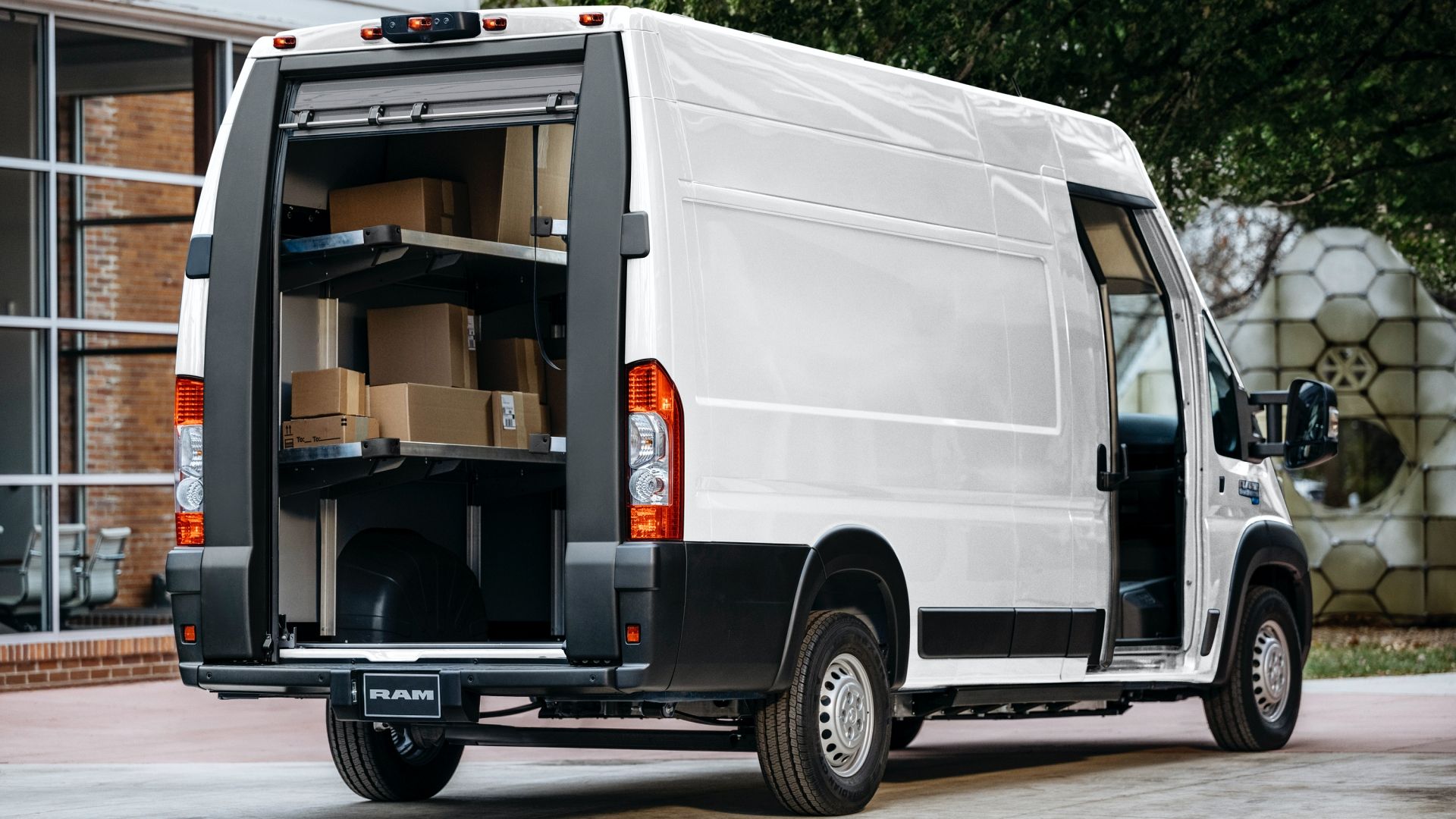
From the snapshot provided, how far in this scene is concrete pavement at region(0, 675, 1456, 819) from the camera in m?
8.23

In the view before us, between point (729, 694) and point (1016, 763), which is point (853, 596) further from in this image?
point (1016, 763)

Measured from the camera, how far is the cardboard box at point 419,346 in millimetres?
7969

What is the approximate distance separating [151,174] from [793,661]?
9.26 metres

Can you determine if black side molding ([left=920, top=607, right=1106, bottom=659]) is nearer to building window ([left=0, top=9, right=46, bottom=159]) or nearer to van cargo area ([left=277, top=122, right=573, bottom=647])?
van cargo area ([left=277, top=122, right=573, bottom=647])

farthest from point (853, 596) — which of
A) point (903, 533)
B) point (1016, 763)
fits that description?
point (1016, 763)

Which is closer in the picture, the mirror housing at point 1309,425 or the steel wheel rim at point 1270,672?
the mirror housing at point 1309,425

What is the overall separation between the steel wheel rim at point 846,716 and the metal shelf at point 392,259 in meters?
1.85

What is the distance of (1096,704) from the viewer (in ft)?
35.0

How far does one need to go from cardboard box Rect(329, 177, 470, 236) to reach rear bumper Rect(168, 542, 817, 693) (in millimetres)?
1351

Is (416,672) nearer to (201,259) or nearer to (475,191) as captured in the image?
(201,259)

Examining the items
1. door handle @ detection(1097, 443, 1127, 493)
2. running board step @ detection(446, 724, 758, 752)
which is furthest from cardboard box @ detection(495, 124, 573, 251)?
door handle @ detection(1097, 443, 1127, 493)

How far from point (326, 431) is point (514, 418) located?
2.36ft

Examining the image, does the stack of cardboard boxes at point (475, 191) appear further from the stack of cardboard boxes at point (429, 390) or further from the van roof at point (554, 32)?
the van roof at point (554, 32)

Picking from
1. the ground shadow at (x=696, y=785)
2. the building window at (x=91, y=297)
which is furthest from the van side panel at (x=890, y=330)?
the building window at (x=91, y=297)
